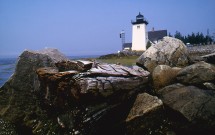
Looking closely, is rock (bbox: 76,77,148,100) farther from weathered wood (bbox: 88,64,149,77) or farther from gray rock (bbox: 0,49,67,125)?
gray rock (bbox: 0,49,67,125)

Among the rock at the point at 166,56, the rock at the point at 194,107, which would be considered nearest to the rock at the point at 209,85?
the rock at the point at 194,107

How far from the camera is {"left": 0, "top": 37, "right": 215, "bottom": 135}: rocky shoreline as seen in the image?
7.96 m

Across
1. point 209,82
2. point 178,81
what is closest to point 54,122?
point 178,81

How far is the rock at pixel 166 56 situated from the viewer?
12.7 metres

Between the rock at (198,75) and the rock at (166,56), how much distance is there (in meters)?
2.97

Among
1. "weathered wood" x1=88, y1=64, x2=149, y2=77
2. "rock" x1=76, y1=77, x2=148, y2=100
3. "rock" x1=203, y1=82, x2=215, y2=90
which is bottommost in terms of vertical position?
"rock" x1=203, y1=82, x2=215, y2=90

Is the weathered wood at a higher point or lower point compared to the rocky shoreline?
higher

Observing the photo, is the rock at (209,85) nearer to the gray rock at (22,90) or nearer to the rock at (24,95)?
the rock at (24,95)

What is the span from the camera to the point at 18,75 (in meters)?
10.4

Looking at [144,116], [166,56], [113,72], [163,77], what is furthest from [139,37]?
[144,116]

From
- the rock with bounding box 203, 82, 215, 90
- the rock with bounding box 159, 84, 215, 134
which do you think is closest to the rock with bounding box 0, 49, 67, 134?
the rock with bounding box 159, 84, 215, 134

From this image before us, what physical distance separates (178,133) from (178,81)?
259 cm

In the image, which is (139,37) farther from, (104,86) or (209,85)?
(104,86)

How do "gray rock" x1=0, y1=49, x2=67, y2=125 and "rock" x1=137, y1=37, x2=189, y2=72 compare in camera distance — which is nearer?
"gray rock" x1=0, y1=49, x2=67, y2=125
